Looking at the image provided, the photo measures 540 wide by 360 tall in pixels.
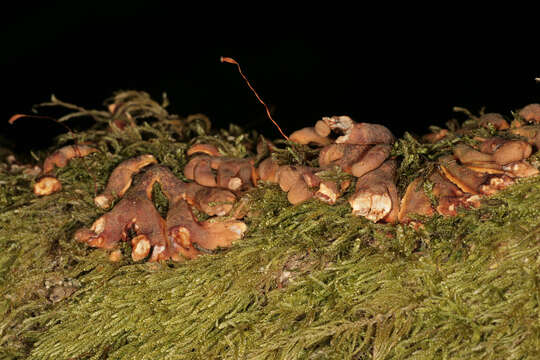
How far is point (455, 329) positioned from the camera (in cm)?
69

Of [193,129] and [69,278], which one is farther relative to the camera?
[193,129]

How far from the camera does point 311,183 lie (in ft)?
2.79

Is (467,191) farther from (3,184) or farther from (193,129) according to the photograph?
(3,184)

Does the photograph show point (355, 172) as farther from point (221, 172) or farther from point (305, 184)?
point (221, 172)

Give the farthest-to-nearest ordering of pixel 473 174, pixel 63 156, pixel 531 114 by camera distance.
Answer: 1. pixel 63 156
2. pixel 531 114
3. pixel 473 174

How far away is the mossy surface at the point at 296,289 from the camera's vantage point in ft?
2.28

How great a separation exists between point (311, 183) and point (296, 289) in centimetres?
18

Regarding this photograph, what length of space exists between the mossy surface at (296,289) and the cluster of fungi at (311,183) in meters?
0.02

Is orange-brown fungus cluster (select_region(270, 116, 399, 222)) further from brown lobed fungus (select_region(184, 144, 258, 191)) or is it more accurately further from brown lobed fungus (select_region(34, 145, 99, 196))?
brown lobed fungus (select_region(34, 145, 99, 196))

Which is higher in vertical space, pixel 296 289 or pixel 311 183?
pixel 311 183

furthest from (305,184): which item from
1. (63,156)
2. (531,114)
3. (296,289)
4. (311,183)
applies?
(63,156)

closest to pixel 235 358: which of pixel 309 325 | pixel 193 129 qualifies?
pixel 309 325

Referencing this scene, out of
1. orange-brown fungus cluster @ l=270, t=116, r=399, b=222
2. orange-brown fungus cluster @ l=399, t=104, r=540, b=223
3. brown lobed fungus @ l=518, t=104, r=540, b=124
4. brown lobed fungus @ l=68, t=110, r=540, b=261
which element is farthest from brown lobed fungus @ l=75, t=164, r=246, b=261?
brown lobed fungus @ l=518, t=104, r=540, b=124

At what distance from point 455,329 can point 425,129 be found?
37.6 inches
